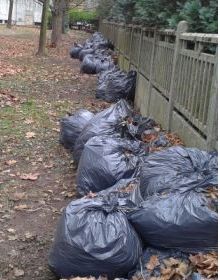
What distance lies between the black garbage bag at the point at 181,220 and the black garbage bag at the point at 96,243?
0.11 m

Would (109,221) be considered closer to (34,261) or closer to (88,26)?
(34,261)

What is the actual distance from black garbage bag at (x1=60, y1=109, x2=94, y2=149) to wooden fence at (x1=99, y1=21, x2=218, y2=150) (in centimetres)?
107

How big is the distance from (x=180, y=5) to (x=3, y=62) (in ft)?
33.3

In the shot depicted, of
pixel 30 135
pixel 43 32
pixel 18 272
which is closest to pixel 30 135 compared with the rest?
pixel 30 135

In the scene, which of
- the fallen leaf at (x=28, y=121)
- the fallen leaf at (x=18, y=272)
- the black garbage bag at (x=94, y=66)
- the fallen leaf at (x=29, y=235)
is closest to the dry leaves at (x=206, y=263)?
the fallen leaf at (x=18, y=272)

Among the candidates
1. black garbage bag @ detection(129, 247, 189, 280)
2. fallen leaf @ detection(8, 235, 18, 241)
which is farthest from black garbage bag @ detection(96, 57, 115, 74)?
black garbage bag @ detection(129, 247, 189, 280)

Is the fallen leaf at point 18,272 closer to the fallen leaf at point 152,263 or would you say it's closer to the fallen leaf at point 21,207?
the fallen leaf at point 152,263

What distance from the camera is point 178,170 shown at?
3.67m

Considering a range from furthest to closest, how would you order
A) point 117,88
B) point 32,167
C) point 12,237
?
point 117,88 → point 32,167 → point 12,237

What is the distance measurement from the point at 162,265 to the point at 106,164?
5.75ft

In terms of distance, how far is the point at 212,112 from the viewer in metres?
4.28

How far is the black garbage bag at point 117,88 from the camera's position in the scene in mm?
10508

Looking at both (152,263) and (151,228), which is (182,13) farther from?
(152,263)

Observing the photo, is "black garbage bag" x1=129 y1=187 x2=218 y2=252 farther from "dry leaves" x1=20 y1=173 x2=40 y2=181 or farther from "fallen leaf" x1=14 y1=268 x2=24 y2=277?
"dry leaves" x1=20 y1=173 x2=40 y2=181
